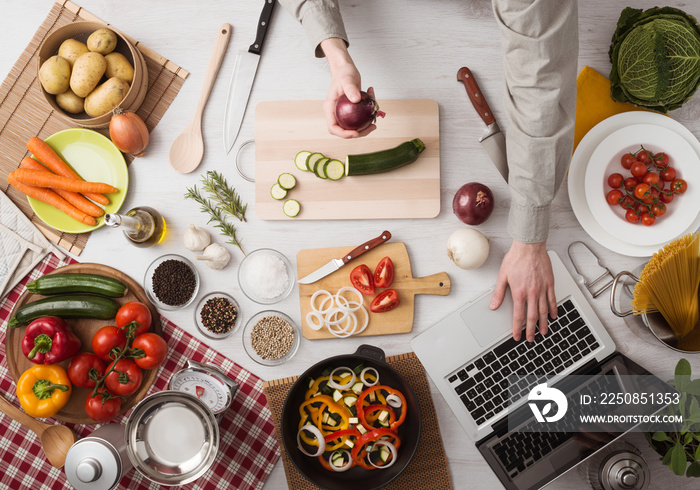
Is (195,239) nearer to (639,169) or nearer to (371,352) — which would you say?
(371,352)

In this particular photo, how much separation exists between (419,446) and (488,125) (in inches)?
46.1

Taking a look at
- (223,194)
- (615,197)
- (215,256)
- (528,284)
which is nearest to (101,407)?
(215,256)

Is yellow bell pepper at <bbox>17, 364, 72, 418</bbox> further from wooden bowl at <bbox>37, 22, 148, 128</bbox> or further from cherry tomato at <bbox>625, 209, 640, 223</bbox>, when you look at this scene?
cherry tomato at <bbox>625, 209, 640, 223</bbox>

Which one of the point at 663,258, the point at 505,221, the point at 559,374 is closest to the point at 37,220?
the point at 505,221

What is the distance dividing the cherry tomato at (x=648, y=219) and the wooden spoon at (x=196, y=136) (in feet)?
5.18

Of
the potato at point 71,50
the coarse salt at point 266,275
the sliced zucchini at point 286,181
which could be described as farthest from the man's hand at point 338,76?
the potato at point 71,50

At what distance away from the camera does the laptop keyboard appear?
67.0 inches

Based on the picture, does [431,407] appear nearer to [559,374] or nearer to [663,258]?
[559,374]

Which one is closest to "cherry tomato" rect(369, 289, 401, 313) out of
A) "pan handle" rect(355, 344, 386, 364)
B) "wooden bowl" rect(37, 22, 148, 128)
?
"pan handle" rect(355, 344, 386, 364)

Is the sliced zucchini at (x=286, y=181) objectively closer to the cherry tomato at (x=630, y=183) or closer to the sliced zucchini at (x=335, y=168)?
the sliced zucchini at (x=335, y=168)

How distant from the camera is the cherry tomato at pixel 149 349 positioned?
1.66 meters

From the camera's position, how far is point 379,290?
5.86 feet

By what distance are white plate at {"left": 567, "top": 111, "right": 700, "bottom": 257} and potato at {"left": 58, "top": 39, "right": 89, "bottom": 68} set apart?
1763 millimetres

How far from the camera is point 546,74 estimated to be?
4.61ft
